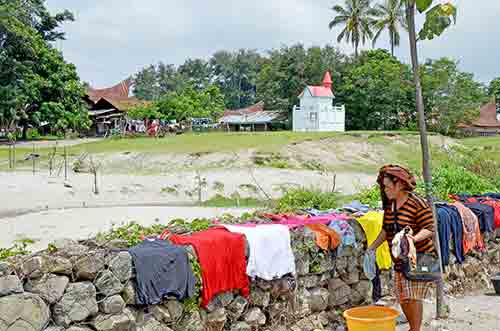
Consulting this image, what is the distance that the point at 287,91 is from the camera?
50.1m

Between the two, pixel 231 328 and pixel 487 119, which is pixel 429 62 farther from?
pixel 231 328

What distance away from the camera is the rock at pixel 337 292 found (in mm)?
6074

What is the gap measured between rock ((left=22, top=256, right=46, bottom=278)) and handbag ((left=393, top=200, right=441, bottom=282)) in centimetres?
259

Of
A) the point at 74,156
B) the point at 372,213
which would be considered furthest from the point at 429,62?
the point at 372,213

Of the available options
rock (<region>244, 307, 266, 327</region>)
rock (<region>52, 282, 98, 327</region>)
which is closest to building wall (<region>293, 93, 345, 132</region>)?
rock (<region>244, 307, 266, 327</region>)

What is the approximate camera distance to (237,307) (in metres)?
5.16

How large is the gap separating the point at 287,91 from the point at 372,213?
4397 cm

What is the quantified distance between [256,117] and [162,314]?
52441 mm

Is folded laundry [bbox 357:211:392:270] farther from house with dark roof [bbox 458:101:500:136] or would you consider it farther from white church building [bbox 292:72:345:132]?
house with dark roof [bbox 458:101:500:136]

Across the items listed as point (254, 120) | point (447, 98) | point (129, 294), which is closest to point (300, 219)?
point (129, 294)

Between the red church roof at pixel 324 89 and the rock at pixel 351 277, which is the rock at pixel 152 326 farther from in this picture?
the red church roof at pixel 324 89

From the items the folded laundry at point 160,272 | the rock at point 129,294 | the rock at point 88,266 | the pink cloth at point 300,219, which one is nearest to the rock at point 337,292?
the pink cloth at point 300,219

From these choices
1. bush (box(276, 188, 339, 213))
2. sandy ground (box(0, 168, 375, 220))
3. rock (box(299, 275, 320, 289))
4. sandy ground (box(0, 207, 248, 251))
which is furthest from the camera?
sandy ground (box(0, 168, 375, 220))

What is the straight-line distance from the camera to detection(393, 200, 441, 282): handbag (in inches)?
182
